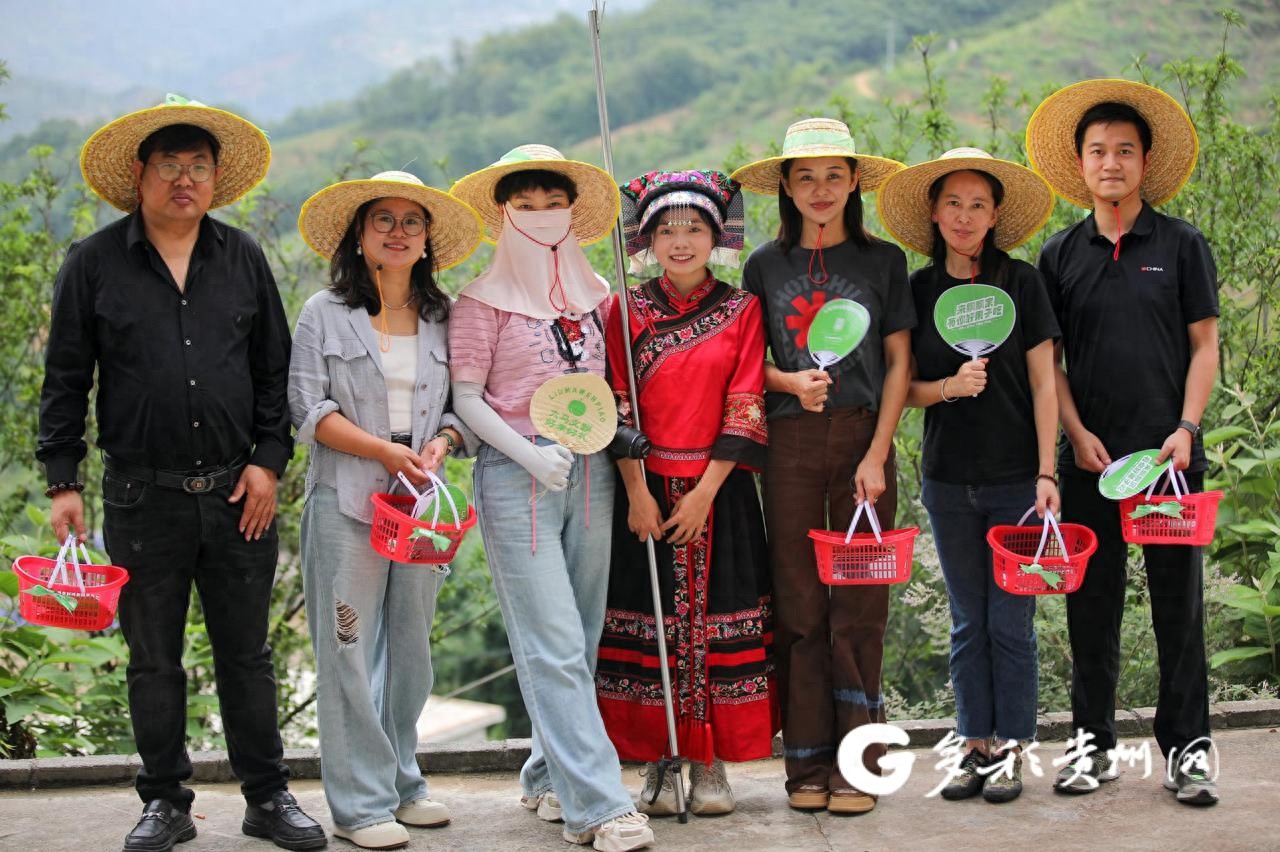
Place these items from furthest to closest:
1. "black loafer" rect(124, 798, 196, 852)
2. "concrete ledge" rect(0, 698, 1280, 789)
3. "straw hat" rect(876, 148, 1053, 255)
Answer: "concrete ledge" rect(0, 698, 1280, 789) → "straw hat" rect(876, 148, 1053, 255) → "black loafer" rect(124, 798, 196, 852)

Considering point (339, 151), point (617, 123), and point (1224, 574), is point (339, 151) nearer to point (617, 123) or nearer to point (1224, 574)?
point (617, 123)

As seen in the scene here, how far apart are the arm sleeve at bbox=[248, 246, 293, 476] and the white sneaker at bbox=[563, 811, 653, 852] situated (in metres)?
1.43

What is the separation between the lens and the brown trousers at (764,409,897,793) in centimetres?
404

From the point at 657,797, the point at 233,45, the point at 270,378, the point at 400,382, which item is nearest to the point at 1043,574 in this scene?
the point at 657,797

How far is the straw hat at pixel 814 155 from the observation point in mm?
4008

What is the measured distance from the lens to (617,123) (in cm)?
3147

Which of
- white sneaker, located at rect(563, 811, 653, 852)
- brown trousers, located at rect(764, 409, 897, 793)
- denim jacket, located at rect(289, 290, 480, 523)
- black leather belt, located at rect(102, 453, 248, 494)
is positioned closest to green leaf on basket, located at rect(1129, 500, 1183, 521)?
brown trousers, located at rect(764, 409, 897, 793)

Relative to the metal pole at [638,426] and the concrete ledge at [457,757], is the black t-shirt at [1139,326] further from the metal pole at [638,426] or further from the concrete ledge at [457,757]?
the metal pole at [638,426]

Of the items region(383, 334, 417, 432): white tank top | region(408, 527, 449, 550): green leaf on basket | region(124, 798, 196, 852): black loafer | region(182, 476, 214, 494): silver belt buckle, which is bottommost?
region(124, 798, 196, 852): black loafer

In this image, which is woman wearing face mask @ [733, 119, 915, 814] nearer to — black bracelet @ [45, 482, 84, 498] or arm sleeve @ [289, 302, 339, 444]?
arm sleeve @ [289, 302, 339, 444]

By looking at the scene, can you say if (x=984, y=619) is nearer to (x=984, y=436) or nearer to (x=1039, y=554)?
(x=1039, y=554)

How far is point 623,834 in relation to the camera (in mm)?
3736

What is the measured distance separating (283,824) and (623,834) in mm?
1034

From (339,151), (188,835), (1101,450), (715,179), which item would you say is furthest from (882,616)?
(339,151)
